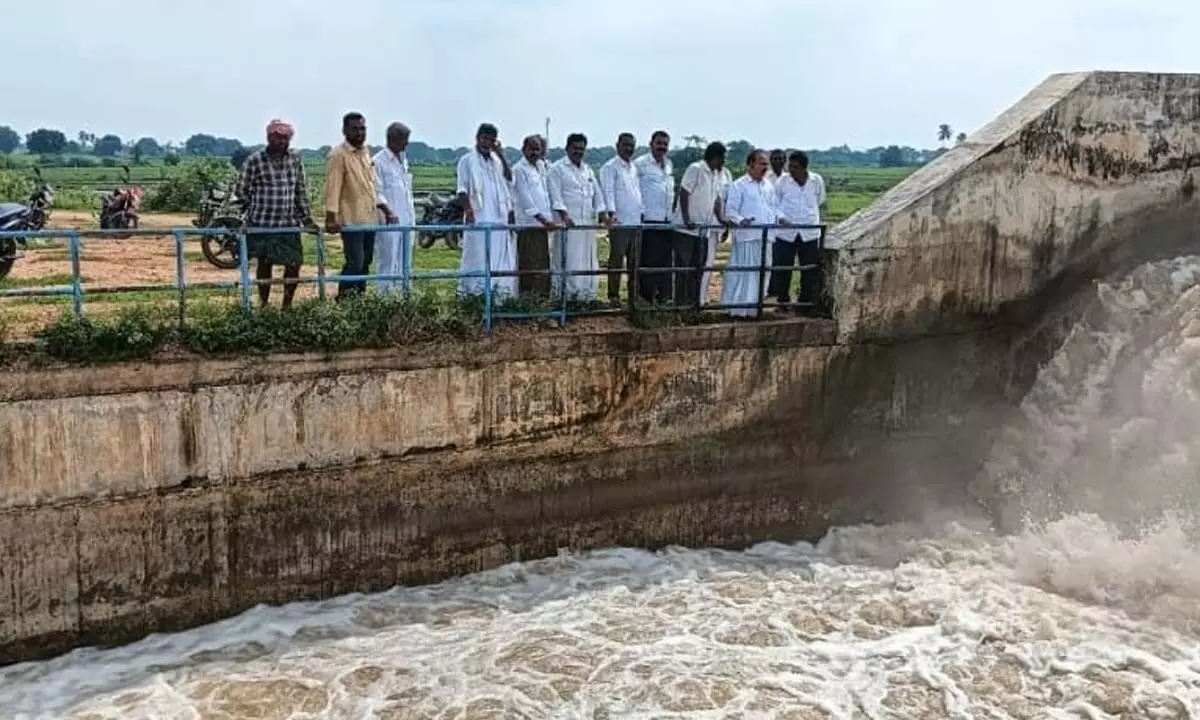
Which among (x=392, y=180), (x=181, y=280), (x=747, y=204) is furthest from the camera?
(x=747, y=204)

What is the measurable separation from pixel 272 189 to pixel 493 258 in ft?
5.83

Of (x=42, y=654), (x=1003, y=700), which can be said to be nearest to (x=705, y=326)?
(x=1003, y=700)

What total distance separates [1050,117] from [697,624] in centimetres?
536

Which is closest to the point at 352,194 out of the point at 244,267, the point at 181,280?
the point at 244,267

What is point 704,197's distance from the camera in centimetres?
940

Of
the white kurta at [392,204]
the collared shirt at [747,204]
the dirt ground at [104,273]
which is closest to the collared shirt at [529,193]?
the white kurta at [392,204]

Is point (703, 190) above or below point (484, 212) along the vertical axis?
above

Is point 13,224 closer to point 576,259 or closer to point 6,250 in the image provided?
point 6,250

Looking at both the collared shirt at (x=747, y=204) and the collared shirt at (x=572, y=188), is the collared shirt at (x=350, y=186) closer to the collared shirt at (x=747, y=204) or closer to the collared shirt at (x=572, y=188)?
the collared shirt at (x=572, y=188)

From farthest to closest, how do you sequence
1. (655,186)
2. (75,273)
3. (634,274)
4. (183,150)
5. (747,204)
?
(183,150) → (655,186) → (747,204) → (634,274) → (75,273)

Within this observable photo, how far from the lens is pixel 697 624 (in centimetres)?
757

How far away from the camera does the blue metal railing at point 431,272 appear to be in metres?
6.89

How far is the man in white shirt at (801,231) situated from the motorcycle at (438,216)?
23.4 ft

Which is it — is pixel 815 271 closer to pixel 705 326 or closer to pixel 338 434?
pixel 705 326
